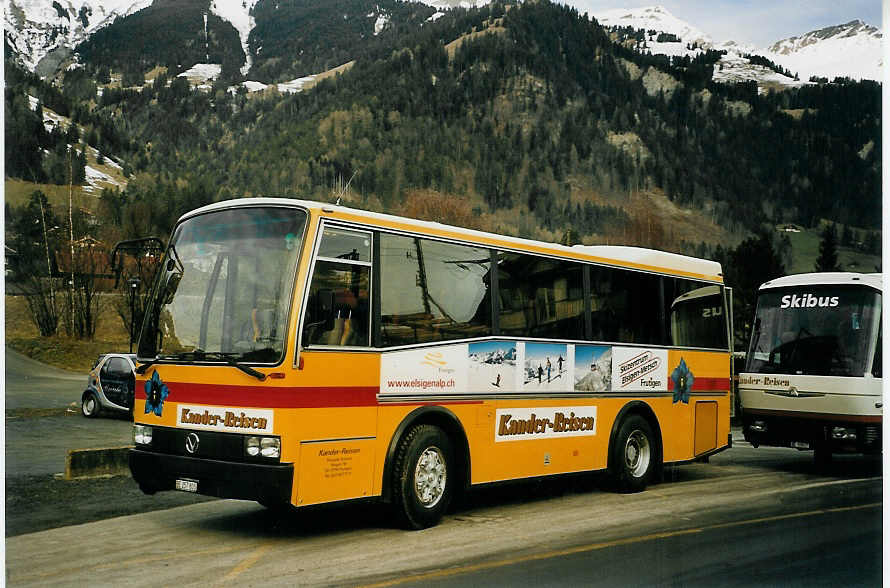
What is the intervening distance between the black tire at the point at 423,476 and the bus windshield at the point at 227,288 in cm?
158

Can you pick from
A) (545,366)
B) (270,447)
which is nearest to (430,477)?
(270,447)

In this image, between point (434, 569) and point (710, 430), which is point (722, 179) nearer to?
point (710, 430)

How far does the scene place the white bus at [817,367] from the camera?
39.3 ft

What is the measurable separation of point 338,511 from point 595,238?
11.8 m

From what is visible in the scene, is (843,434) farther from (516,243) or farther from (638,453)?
(516,243)

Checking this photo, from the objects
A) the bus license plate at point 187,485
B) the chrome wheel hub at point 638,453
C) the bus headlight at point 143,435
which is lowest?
the chrome wheel hub at point 638,453

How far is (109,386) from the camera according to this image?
51.6 feet

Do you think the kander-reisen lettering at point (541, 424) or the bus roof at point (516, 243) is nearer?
the bus roof at point (516, 243)

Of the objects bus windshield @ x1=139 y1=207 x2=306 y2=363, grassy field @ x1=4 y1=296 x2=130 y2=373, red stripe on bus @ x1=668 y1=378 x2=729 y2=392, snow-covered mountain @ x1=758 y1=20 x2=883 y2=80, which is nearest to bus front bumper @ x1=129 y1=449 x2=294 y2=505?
Answer: bus windshield @ x1=139 y1=207 x2=306 y2=363

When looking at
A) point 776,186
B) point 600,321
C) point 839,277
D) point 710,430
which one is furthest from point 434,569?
point 776,186

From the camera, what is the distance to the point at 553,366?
9.27 metres

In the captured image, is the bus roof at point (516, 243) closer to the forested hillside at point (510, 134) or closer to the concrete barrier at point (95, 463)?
the forested hillside at point (510, 134)

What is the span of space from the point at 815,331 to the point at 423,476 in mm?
7499

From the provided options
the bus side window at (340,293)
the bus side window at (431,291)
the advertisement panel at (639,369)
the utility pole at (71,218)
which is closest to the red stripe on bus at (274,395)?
the bus side window at (340,293)
